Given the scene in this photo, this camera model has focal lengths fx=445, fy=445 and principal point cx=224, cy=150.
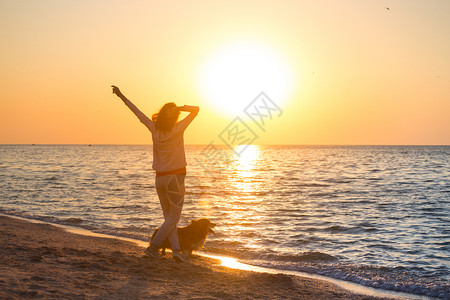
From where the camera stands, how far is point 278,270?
8.76 meters

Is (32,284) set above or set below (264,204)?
above

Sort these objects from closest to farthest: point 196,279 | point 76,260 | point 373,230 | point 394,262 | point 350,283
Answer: point 196,279 → point 76,260 → point 350,283 → point 394,262 → point 373,230

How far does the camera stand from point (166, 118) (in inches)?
270

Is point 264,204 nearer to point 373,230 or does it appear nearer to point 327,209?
point 327,209

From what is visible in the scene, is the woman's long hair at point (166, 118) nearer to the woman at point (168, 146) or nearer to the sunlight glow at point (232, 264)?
the woman at point (168, 146)

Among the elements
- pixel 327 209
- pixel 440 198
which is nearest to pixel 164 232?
pixel 327 209

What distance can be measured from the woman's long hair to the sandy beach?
220 centimetres

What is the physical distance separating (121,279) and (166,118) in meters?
2.44

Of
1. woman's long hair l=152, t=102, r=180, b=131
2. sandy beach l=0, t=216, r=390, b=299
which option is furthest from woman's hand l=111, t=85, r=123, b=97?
sandy beach l=0, t=216, r=390, b=299

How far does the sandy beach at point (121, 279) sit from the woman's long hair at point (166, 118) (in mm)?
2198

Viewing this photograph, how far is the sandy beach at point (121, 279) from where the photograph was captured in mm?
5305

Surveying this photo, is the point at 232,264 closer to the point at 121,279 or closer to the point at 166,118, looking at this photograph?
the point at 121,279

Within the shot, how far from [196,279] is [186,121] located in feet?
7.83

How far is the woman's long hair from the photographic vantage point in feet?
22.5
